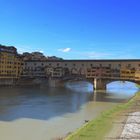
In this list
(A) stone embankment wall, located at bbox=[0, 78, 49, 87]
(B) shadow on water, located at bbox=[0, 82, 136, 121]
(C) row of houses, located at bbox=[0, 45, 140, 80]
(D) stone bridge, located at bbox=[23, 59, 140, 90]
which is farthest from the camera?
(A) stone embankment wall, located at bbox=[0, 78, 49, 87]

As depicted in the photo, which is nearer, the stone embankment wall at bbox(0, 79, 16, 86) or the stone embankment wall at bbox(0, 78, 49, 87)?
the stone embankment wall at bbox(0, 79, 16, 86)

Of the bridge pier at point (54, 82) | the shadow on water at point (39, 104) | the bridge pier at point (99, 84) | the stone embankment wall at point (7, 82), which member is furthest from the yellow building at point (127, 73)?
the shadow on water at point (39, 104)

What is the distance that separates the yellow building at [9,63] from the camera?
94.8 m

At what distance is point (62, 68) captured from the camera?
3962 inches

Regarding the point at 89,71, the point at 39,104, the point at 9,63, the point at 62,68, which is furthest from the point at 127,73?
the point at 39,104

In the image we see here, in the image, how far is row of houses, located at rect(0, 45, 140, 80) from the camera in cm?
9181

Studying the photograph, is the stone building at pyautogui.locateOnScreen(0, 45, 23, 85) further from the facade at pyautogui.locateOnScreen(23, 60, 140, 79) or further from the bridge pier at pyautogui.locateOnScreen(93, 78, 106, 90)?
the bridge pier at pyautogui.locateOnScreen(93, 78, 106, 90)

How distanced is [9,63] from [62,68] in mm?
15311

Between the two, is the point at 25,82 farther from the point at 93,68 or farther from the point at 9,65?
the point at 93,68

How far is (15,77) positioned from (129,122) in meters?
80.5

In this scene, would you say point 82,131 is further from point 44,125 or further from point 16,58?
point 16,58

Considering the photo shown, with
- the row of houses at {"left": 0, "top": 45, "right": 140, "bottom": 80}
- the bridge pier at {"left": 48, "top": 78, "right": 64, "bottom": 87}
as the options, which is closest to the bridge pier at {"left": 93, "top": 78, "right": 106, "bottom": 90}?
the row of houses at {"left": 0, "top": 45, "right": 140, "bottom": 80}

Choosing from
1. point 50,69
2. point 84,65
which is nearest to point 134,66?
point 84,65

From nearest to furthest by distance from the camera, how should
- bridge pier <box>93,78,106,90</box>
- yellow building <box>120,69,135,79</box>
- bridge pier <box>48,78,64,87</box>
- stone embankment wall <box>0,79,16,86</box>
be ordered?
1. bridge pier <box>93,78,106,90</box>
2. stone embankment wall <box>0,79,16,86</box>
3. yellow building <box>120,69,135,79</box>
4. bridge pier <box>48,78,64,87</box>
